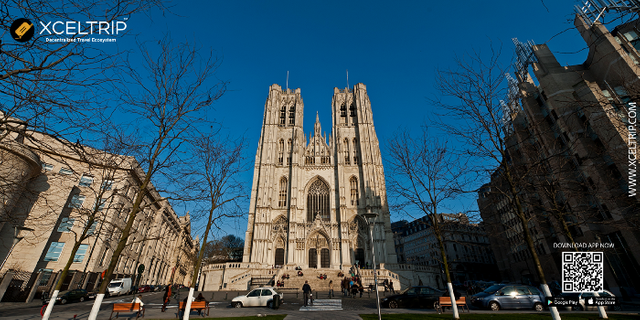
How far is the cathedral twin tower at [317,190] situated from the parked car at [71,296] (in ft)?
58.1

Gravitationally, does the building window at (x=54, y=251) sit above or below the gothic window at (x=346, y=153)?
below

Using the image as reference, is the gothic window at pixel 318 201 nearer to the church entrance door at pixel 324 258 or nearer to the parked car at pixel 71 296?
the church entrance door at pixel 324 258

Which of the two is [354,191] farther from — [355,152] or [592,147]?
[592,147]

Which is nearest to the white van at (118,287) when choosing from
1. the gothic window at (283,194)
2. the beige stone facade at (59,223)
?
the beige stone facade at (59,223)

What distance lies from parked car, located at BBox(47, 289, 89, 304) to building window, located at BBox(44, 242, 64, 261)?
6.95 metres

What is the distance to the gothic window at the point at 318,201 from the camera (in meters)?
40.9

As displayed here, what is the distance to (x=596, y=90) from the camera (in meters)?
23.6

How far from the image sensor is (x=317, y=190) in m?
42.7

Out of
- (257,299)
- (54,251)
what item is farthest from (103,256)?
(257,299)

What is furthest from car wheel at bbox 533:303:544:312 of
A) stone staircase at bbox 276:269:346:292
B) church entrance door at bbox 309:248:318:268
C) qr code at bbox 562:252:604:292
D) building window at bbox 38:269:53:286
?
building window at bbox 38:269:53:286

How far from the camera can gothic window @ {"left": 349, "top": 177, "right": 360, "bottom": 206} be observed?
41.3 metres

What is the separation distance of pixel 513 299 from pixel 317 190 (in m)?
30.6

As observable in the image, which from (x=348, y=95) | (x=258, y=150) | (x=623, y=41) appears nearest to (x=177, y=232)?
(x=258, y=150)

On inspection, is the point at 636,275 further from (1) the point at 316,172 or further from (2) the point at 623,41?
(1) the point at 316,172
